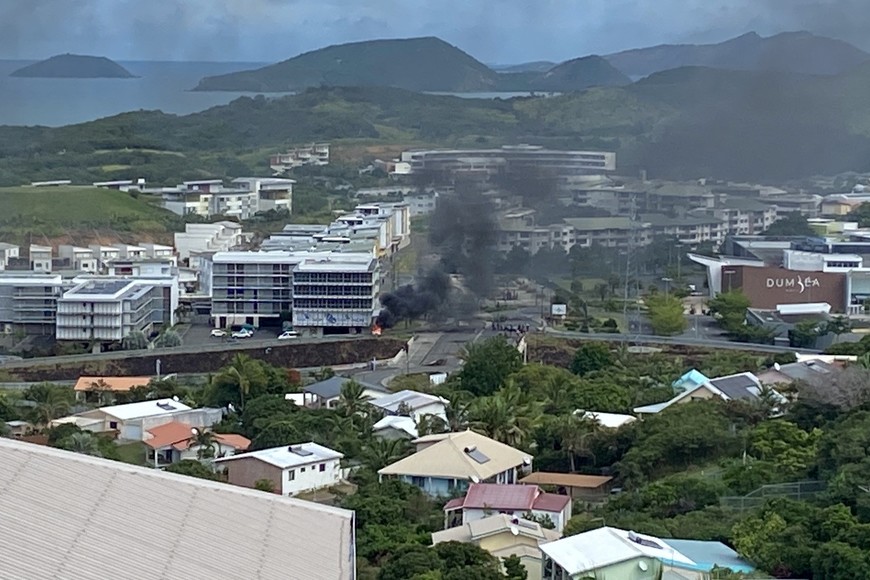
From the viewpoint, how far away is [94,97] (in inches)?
2756

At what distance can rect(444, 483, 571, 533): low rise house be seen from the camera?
862cm

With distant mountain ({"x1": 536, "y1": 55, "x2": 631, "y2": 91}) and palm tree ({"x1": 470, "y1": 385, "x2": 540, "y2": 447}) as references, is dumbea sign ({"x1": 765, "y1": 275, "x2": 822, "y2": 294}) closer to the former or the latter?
palm tree ({"x1": 470, "y1": 385, "x2": 540, "y2": 447})

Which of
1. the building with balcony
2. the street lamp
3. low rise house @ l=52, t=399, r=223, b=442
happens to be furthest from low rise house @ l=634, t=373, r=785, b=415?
the building with balcony

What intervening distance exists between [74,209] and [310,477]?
18.6 meters

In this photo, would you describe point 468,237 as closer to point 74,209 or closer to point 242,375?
point 242,375

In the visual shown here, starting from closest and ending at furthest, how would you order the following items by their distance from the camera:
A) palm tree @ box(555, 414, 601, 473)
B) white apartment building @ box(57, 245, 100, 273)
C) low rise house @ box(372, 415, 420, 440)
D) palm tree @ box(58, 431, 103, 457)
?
1. palm tree @ box(58, 431, 103, 457)
2. palm tree @ box(555, 414, 601, 473)
3. low rise house @ box(372, 415, 420, 440)
4. white apartment building @ box(57, 245, 100, 273)

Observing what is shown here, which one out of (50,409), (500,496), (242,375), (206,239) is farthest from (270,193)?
(500,496)

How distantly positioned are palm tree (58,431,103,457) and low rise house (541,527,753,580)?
408cm

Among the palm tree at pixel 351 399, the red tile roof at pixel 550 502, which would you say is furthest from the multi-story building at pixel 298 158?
the red tile roof at pixel 550 502

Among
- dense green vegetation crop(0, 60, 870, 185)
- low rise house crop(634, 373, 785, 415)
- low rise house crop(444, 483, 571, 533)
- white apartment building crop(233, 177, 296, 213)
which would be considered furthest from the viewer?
white apartment building crop(233, 177, 296, 213)

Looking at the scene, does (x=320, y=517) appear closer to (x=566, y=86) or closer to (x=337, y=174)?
(x=337, y=174)

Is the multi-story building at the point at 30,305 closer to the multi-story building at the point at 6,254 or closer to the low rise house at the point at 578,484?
the multi-story building at the point at 6,254

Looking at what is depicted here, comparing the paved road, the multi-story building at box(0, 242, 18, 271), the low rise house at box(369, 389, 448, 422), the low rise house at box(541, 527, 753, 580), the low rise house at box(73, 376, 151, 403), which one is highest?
the multi-story building at box(0, 242, 18, 271)

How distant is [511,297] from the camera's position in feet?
65.5
